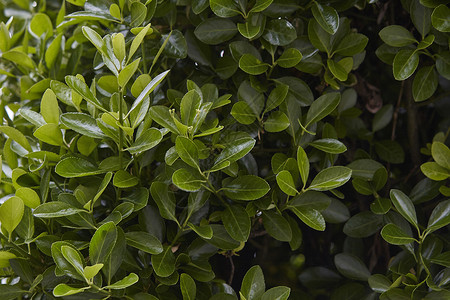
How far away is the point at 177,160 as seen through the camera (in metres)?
0.67

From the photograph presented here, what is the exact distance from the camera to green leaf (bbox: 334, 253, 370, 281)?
0.78 metres

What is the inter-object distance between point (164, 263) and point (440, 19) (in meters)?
0.48

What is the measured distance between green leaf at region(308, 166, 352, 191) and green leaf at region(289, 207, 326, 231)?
36 mm

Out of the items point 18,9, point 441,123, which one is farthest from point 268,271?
point 18,9

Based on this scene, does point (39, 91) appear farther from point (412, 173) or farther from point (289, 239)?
point (412, 173)

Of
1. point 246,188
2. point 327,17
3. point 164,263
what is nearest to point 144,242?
point 164,263

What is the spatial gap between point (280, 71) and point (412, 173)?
302 mm

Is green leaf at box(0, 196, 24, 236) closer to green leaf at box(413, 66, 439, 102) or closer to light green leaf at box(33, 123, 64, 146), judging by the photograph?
light green leaf at box(33, 123, 64, 146)

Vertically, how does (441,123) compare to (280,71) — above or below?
below

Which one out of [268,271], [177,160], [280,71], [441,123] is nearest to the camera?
[177,160]

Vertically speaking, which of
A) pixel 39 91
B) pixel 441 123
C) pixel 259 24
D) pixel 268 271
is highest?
pixel 259 24

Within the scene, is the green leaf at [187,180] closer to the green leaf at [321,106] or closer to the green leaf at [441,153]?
the green leaf at [321,106]

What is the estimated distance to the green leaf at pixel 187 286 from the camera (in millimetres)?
658

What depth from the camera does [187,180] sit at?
2.05 ft
